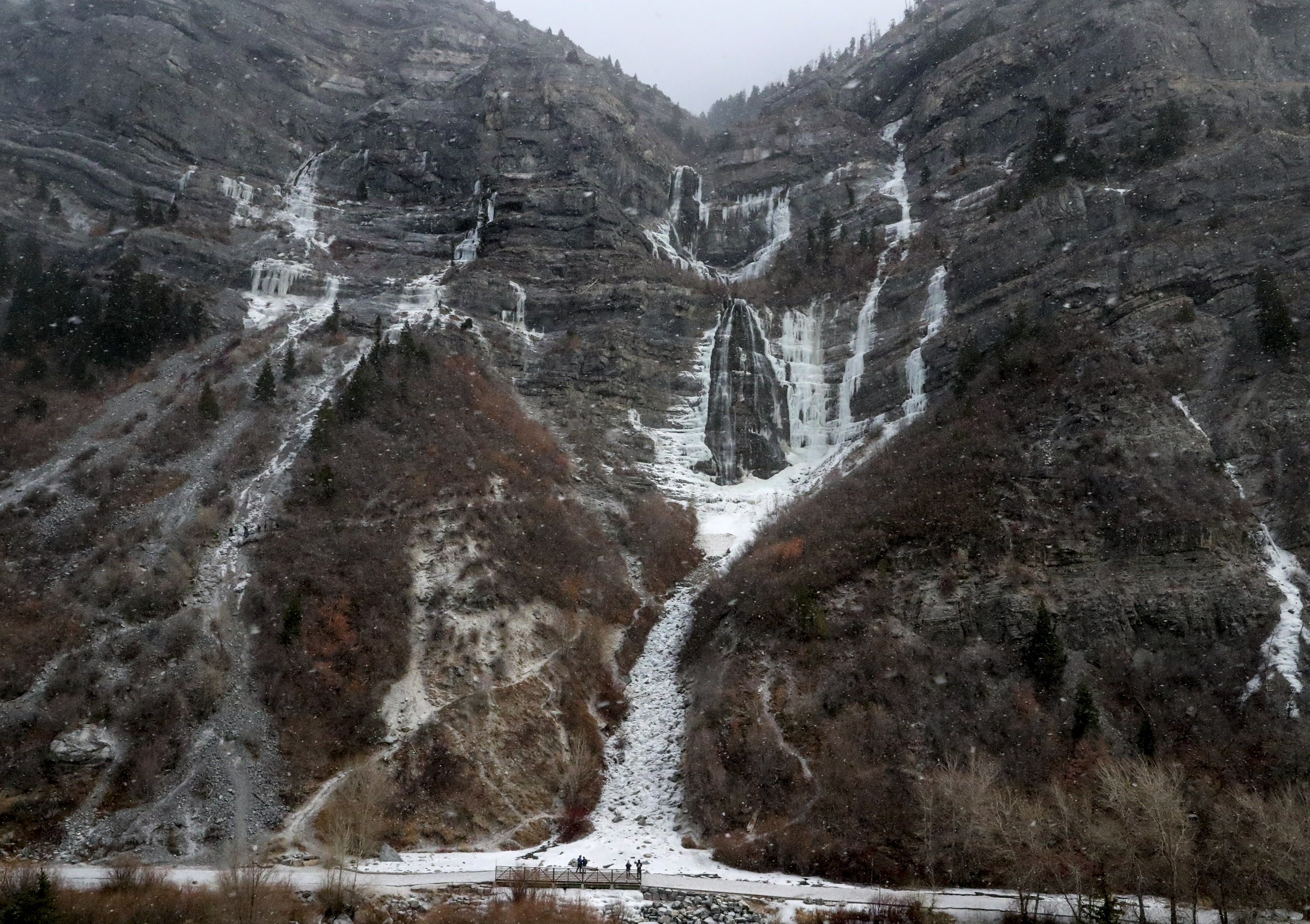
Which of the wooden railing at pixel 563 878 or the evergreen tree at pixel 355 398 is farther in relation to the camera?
the evergreen tree at pixel 355 398

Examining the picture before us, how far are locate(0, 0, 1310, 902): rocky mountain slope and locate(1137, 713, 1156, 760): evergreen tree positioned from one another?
146mm

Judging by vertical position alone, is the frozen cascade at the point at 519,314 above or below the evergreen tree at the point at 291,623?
above

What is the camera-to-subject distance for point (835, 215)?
65.2 m

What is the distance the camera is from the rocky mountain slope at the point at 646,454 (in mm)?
24562

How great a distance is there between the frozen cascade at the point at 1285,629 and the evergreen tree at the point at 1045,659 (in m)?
5.13

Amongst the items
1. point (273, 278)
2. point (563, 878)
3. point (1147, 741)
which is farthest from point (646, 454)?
point (1147, 741)

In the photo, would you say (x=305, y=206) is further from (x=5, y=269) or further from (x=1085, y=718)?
(x=1085, y=718)

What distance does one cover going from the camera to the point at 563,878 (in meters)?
21.4

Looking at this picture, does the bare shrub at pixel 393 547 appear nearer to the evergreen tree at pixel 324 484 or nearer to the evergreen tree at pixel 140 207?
the evergreen tree at pixel 324 484

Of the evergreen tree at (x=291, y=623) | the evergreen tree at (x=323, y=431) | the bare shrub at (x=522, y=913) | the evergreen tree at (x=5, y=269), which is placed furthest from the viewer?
the evergreen tree at (x=5, y=269)

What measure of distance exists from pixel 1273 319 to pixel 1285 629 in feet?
45.5

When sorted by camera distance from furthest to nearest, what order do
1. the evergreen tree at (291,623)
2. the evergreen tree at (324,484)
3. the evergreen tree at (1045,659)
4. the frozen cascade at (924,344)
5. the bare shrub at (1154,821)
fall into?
the frozen cascade at (924,344) → the evergreen tree at (324,484) → the evergreen tree at (1045,659) → the evergreen tree at (291,623) → the bare shrub at (1154,821)

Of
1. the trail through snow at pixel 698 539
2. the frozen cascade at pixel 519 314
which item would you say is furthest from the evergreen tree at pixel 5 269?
the trail through snow at pixel 698 539

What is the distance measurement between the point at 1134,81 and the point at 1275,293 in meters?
29.4
